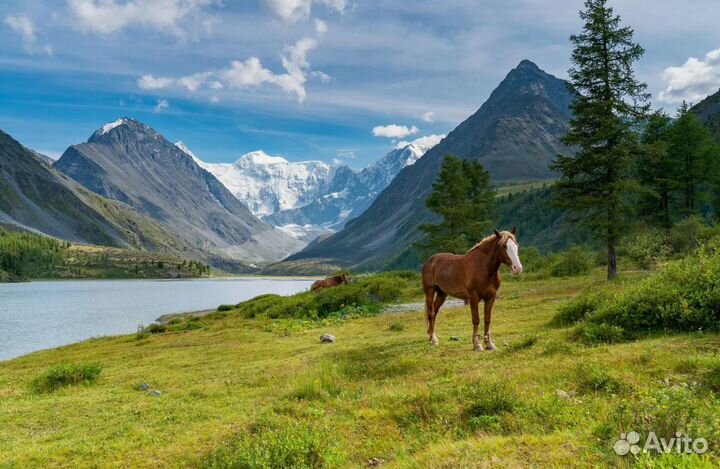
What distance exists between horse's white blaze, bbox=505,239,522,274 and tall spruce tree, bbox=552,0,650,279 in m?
23.9

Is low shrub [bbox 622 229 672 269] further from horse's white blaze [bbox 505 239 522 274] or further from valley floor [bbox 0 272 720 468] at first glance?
horse's white blaze [bbox 505 239 522 274]

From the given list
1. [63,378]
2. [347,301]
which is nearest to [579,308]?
[63,378]

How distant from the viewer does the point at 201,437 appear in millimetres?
10172

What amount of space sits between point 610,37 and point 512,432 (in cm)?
3630

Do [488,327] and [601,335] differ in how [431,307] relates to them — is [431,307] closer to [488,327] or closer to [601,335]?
[488,327]

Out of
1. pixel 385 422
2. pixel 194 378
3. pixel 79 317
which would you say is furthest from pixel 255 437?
pixel 79 317

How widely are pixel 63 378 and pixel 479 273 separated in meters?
16.1

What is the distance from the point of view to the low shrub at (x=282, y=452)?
7.80m

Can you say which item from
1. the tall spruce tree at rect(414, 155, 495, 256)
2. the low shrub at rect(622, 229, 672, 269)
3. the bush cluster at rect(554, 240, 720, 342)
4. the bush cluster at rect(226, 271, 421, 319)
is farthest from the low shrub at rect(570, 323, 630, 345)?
the tall spruce tree at rect(414, 155, 495, 256)

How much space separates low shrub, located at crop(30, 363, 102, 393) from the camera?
1820 centimetres

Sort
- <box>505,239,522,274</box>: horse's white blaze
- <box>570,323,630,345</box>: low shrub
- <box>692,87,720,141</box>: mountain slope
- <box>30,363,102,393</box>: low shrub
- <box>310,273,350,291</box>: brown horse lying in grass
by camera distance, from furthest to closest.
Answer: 1. <box>692,87,720,141</box>: mountain slope
2. <box>310,273,350,291</box>: brown horse lying in grass
3. <box>30,363,102,393</box>: low shrub
4. <box>505,239,522,274</box>: horse's white blaze
5. <box>570,323,630,345</box>: low shrub

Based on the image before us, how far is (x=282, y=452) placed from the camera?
799 cm

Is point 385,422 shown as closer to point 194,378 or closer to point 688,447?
point 688,447

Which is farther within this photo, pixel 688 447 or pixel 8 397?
pixel 8 397
